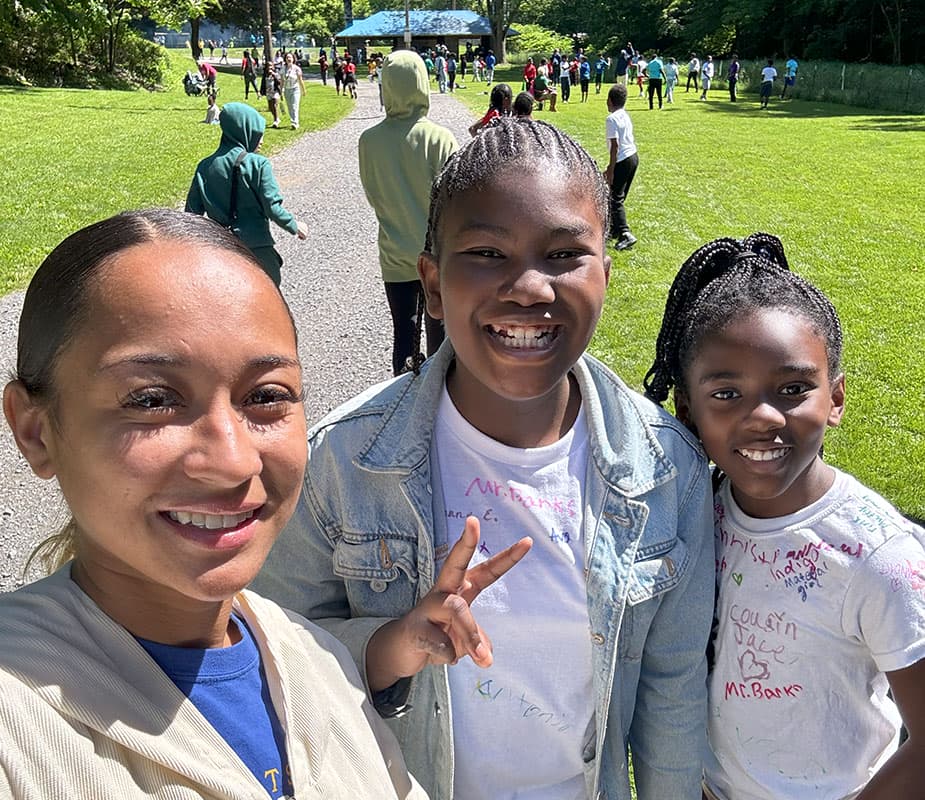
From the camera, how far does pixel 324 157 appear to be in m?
18.1

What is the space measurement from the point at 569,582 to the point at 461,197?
30.5 inches

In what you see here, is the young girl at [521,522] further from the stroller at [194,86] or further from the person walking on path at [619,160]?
the stroller at [194,86]

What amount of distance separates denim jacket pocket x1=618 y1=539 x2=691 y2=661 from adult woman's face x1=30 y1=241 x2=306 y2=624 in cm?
78

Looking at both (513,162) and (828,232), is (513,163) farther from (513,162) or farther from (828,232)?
(828,232)

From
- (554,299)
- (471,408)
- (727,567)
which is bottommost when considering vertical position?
(727,567)

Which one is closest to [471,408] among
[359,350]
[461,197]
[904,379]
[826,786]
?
[461,197]

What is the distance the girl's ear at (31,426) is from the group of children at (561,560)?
17 cm

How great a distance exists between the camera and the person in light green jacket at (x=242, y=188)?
6.34 meters

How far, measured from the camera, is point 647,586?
1695mm

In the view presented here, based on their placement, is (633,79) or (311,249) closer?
(311,249)

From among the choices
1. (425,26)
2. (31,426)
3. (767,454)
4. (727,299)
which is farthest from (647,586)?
(425,26)

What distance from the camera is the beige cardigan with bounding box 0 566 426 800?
3.38 feet

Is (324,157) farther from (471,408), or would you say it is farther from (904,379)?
(471,408)

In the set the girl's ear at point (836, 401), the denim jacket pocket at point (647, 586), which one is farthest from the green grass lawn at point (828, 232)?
the denim jacket pocket at point (647, 586)
